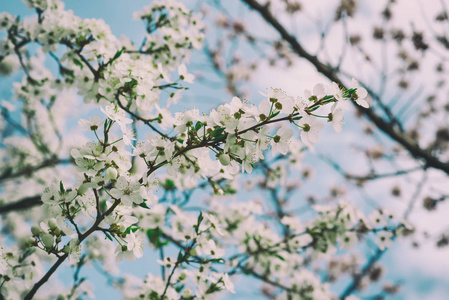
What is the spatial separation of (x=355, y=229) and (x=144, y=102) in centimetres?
237

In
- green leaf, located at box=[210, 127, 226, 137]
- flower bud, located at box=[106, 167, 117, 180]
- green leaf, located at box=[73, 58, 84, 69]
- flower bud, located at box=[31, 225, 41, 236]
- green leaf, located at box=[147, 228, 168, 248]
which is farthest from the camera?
green leaf, located at box=[147, 228, 168, 248]

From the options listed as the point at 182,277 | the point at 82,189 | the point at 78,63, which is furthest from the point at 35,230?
the point at 78,63

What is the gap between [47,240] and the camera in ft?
4.95

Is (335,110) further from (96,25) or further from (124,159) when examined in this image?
(96,25)

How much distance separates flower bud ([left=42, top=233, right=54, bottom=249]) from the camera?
1.50 metres

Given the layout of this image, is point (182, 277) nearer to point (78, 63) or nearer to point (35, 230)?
point (35, 230)

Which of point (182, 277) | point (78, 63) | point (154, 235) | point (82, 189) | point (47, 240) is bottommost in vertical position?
point (47, 240)

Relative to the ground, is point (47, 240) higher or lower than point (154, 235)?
lower

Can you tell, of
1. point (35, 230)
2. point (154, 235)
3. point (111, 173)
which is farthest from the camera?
point (154, 235)

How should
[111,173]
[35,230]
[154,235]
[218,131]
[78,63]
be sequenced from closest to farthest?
[218,131]
[111,173]
[35,230]
[78,63]
[154,235]

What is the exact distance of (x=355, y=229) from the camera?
125 inches

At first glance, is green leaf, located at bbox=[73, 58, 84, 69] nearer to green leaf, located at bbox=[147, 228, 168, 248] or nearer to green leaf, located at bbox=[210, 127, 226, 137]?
green leaf, located at bbox=[147, 228, 168, 248]

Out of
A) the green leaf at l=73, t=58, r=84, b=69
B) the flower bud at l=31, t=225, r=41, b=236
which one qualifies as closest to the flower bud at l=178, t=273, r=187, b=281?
the flower bud at l=31, t=225, r=41, b=236

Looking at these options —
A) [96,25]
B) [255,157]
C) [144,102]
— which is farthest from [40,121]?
[255,157]
